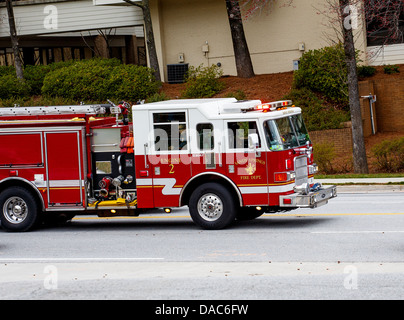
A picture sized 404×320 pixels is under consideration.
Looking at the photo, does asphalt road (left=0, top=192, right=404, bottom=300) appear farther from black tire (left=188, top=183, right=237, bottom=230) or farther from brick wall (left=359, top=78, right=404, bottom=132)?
brick wall (left=359, top=78, right=404, bottom=132)

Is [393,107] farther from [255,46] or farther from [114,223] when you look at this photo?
[114,223]

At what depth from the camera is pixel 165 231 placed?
14398mm

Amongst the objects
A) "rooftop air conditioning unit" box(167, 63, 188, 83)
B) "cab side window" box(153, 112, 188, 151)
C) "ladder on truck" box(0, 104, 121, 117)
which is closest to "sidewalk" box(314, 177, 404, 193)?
"cab side window" box(153, 112, 188, 151)

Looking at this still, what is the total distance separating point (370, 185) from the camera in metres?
19.9

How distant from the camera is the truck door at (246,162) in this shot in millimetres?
13562

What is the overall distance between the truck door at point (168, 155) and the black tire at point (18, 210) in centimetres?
255

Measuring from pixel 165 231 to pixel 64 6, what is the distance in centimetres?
2345

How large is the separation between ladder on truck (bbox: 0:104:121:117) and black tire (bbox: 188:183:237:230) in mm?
2447

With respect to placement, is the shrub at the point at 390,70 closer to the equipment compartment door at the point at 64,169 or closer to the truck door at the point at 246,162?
the truck door at the point at 246,162

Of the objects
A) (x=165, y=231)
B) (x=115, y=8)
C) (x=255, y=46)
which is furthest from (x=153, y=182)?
(x=115, y=8)

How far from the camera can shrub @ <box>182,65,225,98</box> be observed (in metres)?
29.6

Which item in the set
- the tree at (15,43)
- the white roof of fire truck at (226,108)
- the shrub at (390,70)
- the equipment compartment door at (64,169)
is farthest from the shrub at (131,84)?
the white roof of fire truck at (226,108)

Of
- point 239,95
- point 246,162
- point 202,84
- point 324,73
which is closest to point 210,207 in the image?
point 246,162

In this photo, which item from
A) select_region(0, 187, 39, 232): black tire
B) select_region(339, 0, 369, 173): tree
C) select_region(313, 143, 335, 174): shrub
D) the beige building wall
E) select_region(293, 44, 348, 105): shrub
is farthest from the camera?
the beige building wall
